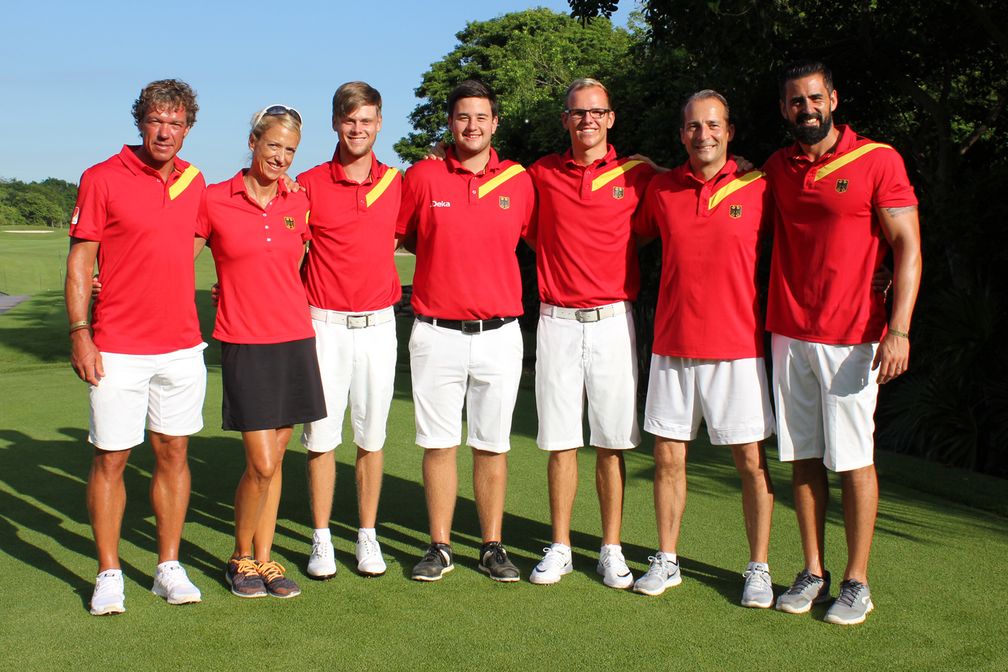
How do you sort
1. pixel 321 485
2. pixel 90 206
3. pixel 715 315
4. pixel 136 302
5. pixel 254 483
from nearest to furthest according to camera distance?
pixel 90 206
pixel 136 302
pixel 715 315
pixel 254 483
pixel 321 485

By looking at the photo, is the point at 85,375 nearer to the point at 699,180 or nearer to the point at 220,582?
the point at 220,582

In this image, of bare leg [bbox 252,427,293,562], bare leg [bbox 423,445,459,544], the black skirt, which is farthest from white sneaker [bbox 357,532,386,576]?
the black skirt

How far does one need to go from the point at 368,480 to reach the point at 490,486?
569mm

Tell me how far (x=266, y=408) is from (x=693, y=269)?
1.88 metres

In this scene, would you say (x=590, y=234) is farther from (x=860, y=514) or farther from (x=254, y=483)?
(x=254, y=483)

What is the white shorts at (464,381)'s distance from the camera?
471cm

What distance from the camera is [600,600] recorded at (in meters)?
4.31

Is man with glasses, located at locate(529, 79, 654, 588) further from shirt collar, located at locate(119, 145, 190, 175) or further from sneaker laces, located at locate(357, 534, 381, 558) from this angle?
shirt collar, located at locate(119, 145, 190, 175)

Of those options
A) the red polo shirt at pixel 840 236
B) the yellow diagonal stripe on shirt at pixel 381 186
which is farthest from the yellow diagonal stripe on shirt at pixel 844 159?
the yellow diagonal stripe on shirt at pixel 381 186

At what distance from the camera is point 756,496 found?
14.5ft

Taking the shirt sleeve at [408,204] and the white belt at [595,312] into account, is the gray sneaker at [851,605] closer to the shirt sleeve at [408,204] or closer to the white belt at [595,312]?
the white belt at [595,312]

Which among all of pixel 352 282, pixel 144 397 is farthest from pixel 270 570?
pixel 352 282

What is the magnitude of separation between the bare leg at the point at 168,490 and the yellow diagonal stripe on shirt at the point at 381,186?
1.30 metres

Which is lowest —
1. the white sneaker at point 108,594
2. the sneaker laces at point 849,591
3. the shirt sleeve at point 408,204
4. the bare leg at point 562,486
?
the white sneaker at point 108,594
